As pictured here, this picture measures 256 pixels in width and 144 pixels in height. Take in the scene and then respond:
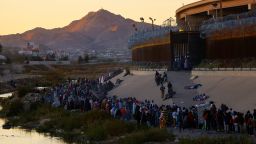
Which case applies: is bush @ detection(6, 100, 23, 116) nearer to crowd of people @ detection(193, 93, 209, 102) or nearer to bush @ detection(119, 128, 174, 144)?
crowd of people @ detection(193, 93, 209, 102)

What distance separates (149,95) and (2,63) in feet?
280

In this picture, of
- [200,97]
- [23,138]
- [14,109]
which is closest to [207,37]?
[200,97]

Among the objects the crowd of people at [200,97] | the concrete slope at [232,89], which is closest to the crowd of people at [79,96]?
the crowd of people at [200,97]

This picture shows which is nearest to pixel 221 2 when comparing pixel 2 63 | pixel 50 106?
pixel 50 106

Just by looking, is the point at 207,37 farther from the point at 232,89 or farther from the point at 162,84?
the point at 232,89

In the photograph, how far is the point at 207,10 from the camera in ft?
168

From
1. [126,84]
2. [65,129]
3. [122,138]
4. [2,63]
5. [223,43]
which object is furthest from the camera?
[2,63]

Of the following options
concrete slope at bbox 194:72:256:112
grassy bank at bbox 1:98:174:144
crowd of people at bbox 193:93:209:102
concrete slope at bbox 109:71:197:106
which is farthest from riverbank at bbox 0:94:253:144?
crowd of people at bbox 193:93:209:102

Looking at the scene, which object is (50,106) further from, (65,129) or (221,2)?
(221,2)

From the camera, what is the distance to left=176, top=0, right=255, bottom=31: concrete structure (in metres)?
46.5

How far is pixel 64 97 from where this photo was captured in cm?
4297

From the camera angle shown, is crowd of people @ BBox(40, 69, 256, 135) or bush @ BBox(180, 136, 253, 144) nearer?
bush @ BBox(180, 136, 253, 144)

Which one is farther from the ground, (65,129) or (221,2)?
(221,2)

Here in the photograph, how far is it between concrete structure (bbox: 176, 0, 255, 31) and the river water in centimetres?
1592
